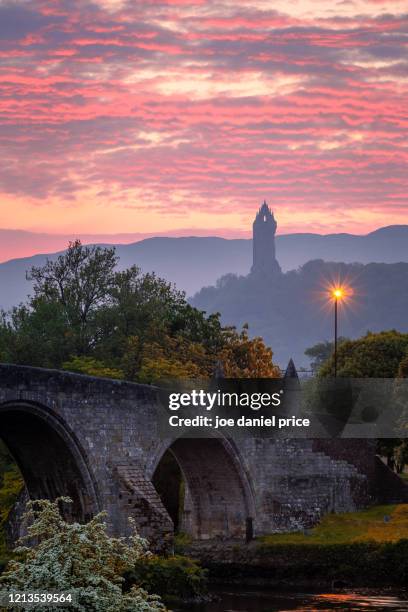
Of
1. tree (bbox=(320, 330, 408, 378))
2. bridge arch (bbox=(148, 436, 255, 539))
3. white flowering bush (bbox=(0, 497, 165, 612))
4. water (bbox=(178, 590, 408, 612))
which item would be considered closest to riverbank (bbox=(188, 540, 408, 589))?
water (bbox=(178, 590, 408, 612))

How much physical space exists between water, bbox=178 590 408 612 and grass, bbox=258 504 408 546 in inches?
165

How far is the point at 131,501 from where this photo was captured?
46.0 metres

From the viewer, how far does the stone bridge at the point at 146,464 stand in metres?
44.4

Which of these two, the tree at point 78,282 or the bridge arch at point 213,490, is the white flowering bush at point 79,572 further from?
the tree at point 78,282

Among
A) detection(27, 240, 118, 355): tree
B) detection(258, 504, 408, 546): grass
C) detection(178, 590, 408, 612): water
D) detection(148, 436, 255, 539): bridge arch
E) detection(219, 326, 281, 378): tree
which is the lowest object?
detection(178, 590, 408, 612): water

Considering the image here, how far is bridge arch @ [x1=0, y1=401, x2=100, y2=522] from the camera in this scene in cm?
4428

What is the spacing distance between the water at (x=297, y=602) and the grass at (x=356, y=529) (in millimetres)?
4195

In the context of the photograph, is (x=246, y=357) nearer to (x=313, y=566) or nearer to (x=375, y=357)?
(x=375, y=357)

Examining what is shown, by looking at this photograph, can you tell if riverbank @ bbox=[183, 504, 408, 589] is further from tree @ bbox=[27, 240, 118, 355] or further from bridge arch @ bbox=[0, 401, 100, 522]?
tree @ bbox=[27, 240, 118, 355]

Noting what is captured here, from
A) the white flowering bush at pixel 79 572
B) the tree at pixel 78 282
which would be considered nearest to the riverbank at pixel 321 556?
the tree at pixel 78 282

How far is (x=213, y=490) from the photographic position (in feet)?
185

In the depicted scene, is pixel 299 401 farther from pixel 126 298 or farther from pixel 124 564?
pixel 124 564

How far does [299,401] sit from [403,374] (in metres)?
19.1

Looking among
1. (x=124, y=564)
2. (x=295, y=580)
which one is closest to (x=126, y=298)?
(x=295, y=580)
